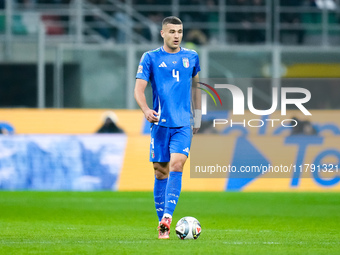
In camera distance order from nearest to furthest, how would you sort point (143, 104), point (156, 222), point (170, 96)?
point (143, 104), point (170, 96), point (156, 222)

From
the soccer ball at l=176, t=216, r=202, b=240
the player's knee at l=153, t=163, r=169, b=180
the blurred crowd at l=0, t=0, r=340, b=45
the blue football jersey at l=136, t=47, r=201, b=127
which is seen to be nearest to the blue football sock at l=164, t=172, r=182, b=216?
the soccer ball at l=176, t=216, r=202, b=240

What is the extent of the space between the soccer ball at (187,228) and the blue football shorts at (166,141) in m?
0.67

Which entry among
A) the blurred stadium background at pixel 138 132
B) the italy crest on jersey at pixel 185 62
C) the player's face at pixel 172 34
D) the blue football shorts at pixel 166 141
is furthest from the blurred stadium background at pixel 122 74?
the player's face at pixel 172 34

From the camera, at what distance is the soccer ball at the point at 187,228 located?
8008 mm

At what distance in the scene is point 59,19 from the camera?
22.7 meters

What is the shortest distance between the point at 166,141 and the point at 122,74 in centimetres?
1286

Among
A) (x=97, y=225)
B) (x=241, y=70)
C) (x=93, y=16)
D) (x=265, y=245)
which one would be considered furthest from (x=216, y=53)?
(x=265, y=245)

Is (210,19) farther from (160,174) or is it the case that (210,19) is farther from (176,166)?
(176,166)

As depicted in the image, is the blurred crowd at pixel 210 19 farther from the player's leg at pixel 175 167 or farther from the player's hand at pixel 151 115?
Answer: the player's hand at pixel 151 115

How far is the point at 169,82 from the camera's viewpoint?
27.3 ft

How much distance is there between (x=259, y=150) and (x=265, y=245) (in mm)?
9813

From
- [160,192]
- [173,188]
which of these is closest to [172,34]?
[173,188]

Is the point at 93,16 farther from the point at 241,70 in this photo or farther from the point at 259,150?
the point at 259,150

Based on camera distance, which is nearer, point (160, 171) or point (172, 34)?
point (172, 34)
